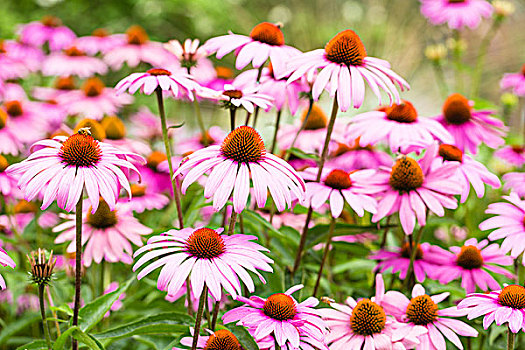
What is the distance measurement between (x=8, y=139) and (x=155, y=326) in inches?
33.4

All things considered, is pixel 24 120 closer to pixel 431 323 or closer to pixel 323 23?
pixel 431 323

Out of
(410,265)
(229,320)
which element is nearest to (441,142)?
(410,265)

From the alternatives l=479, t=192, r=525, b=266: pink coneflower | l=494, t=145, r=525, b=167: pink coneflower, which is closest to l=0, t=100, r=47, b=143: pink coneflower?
l=479, t=192, r=525, b=266: pink coneflower

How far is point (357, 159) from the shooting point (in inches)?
57.3

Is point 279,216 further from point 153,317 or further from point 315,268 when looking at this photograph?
point 153,317

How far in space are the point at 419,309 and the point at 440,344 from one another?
63mm

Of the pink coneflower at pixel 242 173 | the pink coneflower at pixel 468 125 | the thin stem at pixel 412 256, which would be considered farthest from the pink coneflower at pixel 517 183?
the pink coneflower at pixel 242 173

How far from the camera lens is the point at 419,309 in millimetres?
985

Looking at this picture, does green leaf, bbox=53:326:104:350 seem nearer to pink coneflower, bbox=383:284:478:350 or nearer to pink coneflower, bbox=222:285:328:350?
pink coneflower, bbox=222:285:328:350

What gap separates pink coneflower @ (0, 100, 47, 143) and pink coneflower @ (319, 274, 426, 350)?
104 cm

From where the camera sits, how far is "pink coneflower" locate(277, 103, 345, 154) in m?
1.43

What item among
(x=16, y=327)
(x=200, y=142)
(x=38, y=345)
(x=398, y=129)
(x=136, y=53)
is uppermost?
(x=136, y=53)

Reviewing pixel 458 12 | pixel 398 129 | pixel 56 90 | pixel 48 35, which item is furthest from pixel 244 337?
pixel 48 35

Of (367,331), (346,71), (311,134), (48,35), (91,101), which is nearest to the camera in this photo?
(367,331)
